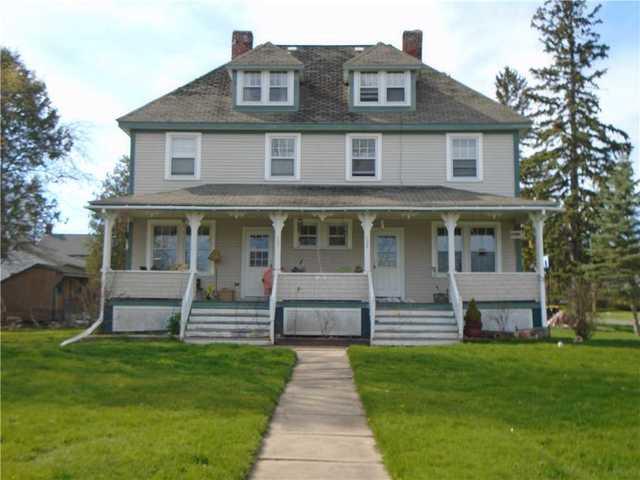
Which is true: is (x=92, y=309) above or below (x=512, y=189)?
below

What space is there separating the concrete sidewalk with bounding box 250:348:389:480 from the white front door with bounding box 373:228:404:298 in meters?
8.85

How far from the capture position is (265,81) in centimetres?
2192

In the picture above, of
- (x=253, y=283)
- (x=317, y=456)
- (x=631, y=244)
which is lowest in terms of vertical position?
(x=317, y=456)

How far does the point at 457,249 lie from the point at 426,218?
4.80 ft

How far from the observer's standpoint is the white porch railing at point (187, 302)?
16734 mm

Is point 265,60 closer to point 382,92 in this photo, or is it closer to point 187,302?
point 382,92

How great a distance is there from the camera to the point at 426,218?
20.1 metres

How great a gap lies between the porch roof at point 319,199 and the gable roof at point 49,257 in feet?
41.5

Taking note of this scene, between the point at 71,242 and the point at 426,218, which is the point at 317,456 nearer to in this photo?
the point at 426,218

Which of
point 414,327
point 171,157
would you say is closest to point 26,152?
point 171,157

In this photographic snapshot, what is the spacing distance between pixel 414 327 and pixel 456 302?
52.2 inches

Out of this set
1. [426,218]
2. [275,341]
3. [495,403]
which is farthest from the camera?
[426,218]

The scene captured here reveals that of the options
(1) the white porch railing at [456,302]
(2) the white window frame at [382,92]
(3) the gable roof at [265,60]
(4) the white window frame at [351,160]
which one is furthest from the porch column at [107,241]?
(1) the white porch railing at [456,302]

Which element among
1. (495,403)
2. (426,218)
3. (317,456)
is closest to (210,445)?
(317,456)
